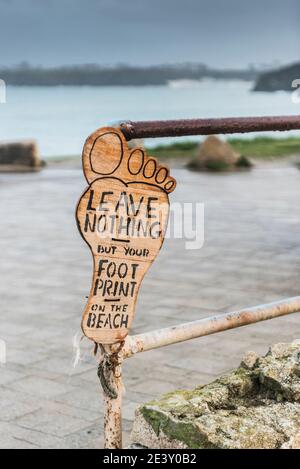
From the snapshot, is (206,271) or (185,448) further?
(206,271)

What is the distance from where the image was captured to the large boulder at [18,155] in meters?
20.2

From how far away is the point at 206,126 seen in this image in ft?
9.18

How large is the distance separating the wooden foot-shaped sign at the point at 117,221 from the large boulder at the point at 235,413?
0.27 meters

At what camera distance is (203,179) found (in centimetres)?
1686

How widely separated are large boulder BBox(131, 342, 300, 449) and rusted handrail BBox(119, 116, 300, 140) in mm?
768

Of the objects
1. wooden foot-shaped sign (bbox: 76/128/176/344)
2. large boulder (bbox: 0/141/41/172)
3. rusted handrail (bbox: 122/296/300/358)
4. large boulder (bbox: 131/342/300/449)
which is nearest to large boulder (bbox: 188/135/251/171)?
large boulder (bbox: 0/141/41/172)

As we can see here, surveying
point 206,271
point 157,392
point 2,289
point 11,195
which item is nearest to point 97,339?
point 157,392

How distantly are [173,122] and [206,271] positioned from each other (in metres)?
5.94

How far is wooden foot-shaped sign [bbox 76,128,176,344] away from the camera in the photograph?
2.53m

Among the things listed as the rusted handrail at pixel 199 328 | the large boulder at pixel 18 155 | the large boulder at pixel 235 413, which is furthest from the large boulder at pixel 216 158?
the large boulder at pixel 235 413

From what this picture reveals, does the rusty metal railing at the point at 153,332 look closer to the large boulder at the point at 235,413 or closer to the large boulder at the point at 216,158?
the large boulder at the point at 235,413

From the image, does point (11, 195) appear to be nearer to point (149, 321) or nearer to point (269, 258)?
point (269, 258)

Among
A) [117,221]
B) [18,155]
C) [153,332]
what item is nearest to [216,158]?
[18,155]

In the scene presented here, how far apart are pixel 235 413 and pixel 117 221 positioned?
69 cm
